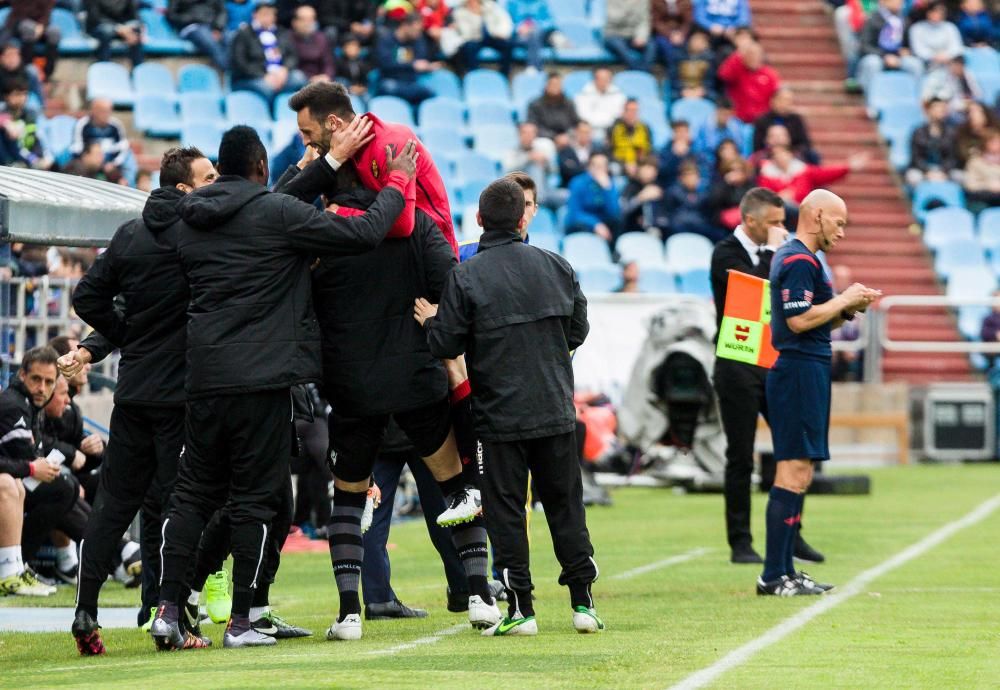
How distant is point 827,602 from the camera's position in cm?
1026

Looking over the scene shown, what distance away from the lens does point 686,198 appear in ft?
84.0

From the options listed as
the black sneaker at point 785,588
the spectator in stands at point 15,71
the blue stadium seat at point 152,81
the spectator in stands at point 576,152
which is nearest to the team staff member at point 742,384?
the black sneaker at point 785,588

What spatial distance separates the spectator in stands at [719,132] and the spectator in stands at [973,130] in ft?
10.3

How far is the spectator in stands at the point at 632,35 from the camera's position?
2858 cm

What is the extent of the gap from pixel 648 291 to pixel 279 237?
16011 mm

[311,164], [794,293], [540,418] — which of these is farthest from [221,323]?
[794,293]

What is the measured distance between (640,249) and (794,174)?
2.36 meters

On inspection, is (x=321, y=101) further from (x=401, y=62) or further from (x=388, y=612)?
(x=401, y=62)

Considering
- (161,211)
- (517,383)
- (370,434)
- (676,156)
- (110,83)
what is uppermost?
(110,83)

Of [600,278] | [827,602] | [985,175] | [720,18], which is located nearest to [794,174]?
[600,278]

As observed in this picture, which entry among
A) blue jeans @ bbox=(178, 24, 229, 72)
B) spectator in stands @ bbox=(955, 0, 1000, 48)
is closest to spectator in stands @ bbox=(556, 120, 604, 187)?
blue jeans @ bbox=(178, 24, 229, 72)

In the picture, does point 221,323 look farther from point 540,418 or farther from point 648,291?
point 648,291

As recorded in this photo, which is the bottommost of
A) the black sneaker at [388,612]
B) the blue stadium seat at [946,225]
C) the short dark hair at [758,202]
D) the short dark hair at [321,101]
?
the black sneaker at [388,612]

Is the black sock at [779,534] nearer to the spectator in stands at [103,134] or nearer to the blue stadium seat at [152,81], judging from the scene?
the spectator in stands at [103,134]
